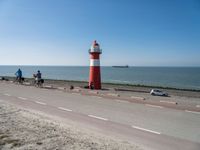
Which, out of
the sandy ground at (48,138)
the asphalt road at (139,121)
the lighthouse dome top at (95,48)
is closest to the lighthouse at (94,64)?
the lighthouse dome top at (95,48)

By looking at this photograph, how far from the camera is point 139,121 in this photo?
9805mm

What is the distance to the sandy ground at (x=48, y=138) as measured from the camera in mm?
6312

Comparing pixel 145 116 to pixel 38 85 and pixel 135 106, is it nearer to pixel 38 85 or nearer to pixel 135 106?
pixel 135 106

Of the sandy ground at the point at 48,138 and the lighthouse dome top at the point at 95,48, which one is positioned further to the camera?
the lighthouse dome top at the point at 95,48

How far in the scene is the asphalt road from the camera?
24.4 feet

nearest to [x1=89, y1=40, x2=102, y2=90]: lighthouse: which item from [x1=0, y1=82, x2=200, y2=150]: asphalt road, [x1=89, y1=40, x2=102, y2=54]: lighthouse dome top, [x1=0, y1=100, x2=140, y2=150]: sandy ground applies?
[x1=89, y1=40, x2=102, y2=54]: lighthouse dome top

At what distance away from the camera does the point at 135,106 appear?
1327cm

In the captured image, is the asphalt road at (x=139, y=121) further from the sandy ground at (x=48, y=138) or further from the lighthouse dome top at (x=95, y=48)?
the lighthouse dome top at (x=95, y=48)

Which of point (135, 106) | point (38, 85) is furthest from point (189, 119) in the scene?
point (38, 85)

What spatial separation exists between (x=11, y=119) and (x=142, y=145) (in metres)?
5.08

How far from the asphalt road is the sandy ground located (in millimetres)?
760

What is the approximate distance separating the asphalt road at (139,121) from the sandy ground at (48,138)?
2.49 ft

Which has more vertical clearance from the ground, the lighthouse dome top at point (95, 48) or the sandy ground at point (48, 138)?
the lighthouse dome top at point (95, 48)

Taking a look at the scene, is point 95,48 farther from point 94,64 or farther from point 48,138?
point 48,138
